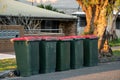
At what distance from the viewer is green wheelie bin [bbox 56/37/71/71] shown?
1711 cm

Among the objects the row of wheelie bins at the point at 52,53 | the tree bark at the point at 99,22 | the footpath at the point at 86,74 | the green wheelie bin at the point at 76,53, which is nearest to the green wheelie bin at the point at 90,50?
the row of wheelie bins at the point at 52,53

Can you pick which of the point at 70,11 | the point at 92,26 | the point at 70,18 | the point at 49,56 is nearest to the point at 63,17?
the point at 70,18

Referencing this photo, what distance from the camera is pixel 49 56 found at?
1652cm

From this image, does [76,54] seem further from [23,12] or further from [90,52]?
[23,12]

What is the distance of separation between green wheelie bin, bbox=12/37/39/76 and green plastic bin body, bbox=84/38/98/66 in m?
3.53

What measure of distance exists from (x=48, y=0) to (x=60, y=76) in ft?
108

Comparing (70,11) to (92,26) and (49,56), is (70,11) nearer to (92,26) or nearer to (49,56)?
(92,26)

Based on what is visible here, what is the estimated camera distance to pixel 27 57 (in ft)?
51.0

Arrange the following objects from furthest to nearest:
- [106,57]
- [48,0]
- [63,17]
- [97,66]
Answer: [48,0] < [63,17] < [106,57] < [97,66]

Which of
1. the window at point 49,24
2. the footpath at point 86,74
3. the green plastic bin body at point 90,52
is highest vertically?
the window at point 49,24

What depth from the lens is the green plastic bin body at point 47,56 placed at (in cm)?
1636

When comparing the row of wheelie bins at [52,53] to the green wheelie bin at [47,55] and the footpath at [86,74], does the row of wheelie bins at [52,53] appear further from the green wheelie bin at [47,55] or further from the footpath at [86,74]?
the footpath at [86,74]

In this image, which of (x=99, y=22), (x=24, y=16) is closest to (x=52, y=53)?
(x=99, y=22)

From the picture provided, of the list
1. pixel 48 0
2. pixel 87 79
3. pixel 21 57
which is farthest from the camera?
pixel 48 0
